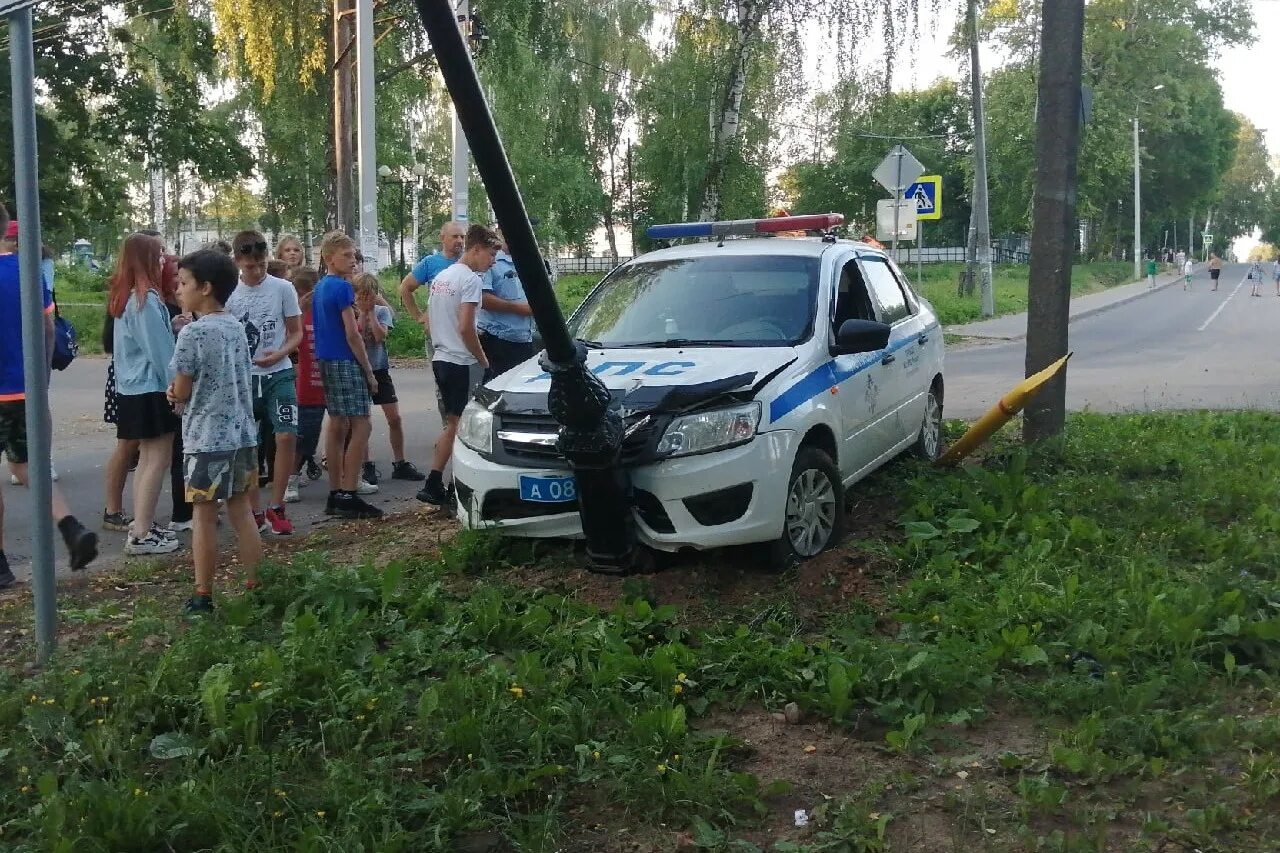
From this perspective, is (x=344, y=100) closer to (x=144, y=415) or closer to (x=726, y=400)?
(x=144, y=415)

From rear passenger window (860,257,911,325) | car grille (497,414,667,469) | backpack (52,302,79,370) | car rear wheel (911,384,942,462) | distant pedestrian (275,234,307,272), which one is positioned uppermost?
distant pedestrian (275,234,307,272)

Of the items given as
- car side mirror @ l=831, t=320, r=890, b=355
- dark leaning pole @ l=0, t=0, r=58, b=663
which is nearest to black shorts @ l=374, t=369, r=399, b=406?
car side mirror @ l=831, t=320, r=890, b=355

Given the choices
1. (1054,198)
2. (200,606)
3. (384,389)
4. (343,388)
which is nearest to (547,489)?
(200,606)

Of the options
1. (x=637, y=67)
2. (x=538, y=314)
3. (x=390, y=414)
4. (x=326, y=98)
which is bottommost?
(x=390, y=414)

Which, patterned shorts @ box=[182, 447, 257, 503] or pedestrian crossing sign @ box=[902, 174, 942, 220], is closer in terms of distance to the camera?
patterned shorts @ box=[182, 447, 257, 503]

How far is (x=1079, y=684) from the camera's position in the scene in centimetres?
420

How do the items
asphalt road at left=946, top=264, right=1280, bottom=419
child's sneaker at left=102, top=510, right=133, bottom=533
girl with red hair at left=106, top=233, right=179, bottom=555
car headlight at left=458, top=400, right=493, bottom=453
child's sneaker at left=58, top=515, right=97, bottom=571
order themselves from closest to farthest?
child's sneaker at left=58, top=515, right=97, bottom=571 → car headlight at left=458, top=400, right=493, bottom=453 → girl with red hair at left=106, top=233, right=179, bottom=555 → child's sneaker at left=102, top=510, right=133, bottom=533 → asphalt road at left=946, top=264, right=1280, bottom=419

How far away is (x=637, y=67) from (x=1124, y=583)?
126ft

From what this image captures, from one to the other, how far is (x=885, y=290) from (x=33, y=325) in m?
5.07

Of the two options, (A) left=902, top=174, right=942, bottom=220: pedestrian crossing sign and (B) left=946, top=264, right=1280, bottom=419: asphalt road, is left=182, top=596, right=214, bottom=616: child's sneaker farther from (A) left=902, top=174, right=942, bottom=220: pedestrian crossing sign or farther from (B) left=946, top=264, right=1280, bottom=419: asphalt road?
(A) left=902, top=174, right=942, bottom=220: pedestrian crossing sign

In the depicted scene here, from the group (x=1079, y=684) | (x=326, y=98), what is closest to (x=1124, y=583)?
(x=1079, y=684)

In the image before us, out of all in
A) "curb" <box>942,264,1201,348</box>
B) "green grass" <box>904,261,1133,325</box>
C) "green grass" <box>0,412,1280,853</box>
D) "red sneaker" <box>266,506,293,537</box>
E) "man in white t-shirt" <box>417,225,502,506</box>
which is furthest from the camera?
"green grass" <box>904,261,1133,325</box>

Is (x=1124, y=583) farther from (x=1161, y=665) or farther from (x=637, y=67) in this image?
(x=637, y=67)

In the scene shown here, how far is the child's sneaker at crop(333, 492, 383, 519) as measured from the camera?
25.5 ft
